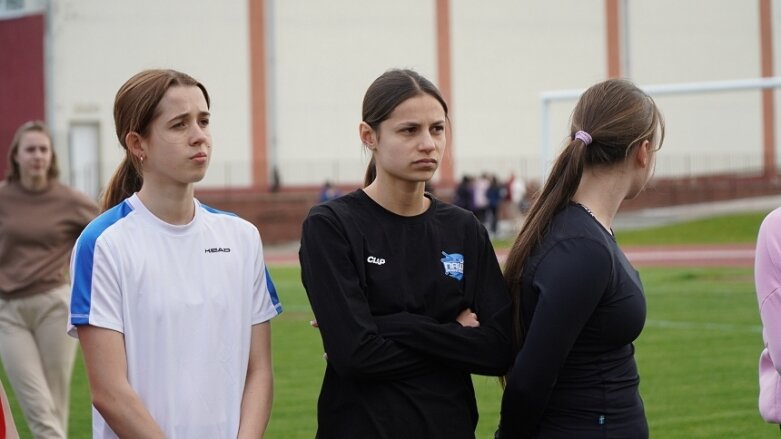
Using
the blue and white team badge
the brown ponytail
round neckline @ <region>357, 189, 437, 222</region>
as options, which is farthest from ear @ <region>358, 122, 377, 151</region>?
the brown ponytail

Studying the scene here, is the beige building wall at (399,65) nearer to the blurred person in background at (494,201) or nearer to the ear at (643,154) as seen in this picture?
the blurred person in background at (494,201)

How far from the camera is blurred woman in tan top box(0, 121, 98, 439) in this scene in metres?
7.68

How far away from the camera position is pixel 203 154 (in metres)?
3.87

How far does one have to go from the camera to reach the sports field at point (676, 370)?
923 cm

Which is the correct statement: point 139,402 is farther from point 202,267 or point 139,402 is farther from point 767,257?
point 767,257

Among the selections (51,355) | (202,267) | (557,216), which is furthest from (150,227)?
(51,355)

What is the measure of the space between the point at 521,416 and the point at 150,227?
4.18 ft

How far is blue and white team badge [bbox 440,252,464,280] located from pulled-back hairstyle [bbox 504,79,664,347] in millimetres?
170

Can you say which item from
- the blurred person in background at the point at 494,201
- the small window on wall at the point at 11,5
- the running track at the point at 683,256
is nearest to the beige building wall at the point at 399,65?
the blurred person in background at the point at 494,201

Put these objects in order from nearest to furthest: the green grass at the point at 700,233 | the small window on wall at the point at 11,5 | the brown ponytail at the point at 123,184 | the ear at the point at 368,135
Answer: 1. the ear at the point at 368,135
2. the brown ponytail at the point at 123,184
3. the small window on wall at the point at 11,5
4. the green grass at the point at 700,233

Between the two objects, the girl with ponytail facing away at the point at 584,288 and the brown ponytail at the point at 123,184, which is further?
the brown ponytail at the point at 123,184

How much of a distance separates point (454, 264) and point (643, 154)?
0.68 meters

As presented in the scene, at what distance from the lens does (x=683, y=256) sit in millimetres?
29141

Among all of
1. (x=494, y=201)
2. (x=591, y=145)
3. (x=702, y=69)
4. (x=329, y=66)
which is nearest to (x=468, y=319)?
(x=591, y=145)
